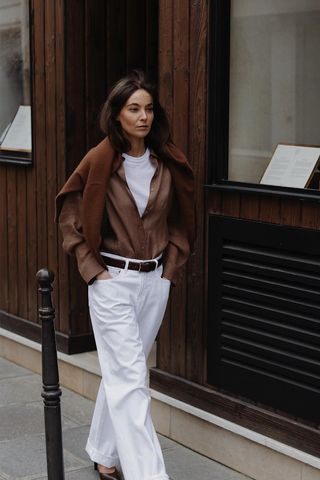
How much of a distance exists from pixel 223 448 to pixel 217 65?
2.08 meters

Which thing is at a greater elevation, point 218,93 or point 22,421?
point 218,93

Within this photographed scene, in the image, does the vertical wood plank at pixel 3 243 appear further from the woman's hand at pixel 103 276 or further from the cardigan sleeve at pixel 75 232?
the woman's hand at pixel 103 276

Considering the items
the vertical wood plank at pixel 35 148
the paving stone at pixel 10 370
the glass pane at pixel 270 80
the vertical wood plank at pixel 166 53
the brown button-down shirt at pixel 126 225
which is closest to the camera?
the brown button-down shirt at pixel 126 225

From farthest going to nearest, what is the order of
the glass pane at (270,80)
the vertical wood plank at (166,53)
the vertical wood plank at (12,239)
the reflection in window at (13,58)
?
the vertical wood plank at (12,239)
the reflection in window at (13,58)
the vertical wood plank at (166,53)
the glass pane at (270,80)

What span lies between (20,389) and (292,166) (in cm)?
276

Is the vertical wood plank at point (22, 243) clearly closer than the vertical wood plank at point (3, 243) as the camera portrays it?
Yes

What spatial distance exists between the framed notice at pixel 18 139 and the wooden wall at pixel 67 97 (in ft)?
0.38

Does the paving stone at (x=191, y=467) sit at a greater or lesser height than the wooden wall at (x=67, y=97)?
lesser

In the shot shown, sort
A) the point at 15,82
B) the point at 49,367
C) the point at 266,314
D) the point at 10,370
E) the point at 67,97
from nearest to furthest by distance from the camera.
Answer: the point at 49,367 → the point at 266,314 → the point at 67,97 → the point at 10,370 → the point at 15,82

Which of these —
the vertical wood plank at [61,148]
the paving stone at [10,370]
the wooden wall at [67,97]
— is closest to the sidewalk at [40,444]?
the paving stone at [10,370]

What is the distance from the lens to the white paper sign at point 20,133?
7.46m

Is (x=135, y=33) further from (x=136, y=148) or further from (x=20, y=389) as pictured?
(x=20, y=389)

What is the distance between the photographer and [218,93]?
5.51 m

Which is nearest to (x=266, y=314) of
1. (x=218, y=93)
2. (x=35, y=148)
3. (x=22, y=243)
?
(x=218, y=93)
